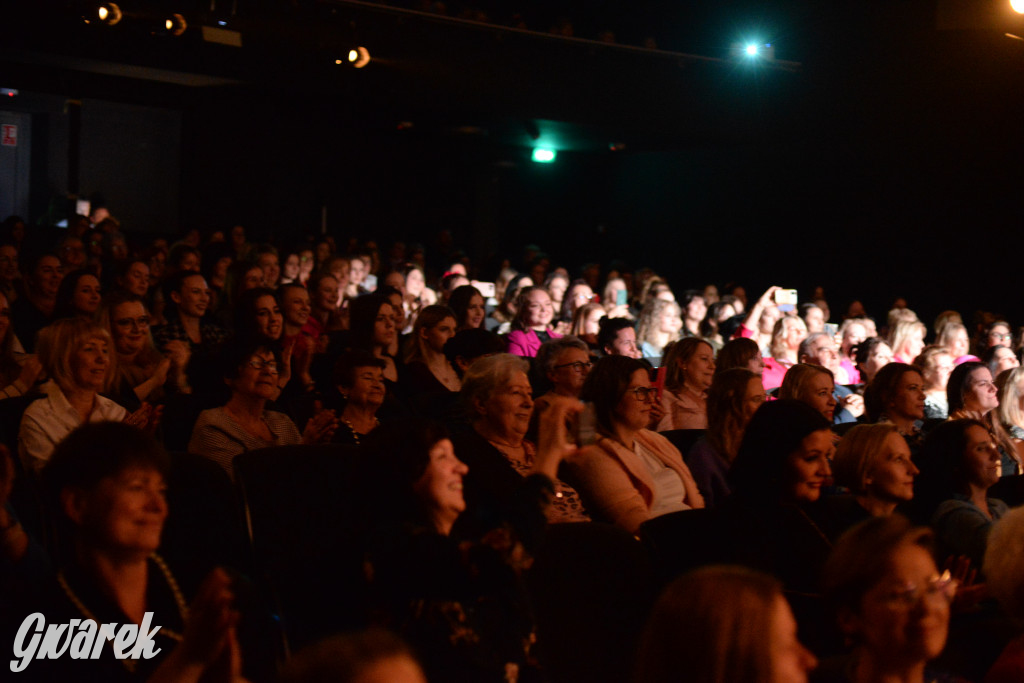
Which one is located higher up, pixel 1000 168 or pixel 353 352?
pixel 1000 168

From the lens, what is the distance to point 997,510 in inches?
127

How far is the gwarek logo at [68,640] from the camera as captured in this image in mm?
1535

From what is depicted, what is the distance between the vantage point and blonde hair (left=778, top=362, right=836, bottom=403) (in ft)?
13.2

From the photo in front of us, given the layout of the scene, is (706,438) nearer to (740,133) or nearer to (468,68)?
(468,68)

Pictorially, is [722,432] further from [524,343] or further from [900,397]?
[524,343]

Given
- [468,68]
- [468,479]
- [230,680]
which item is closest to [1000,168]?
[468,68]

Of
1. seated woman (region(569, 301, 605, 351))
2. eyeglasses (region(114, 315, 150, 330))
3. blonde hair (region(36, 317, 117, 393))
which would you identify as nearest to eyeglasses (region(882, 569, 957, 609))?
blonde hair (region(36, 317, 117, 393))

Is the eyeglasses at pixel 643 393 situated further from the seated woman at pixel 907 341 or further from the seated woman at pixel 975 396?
the seated woman at pixel 907 341

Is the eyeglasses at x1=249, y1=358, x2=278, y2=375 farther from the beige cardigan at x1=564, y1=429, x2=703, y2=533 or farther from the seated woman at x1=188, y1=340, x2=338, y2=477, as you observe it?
the beige cardigan at x1=564, y1=429, x2=703, y2=533

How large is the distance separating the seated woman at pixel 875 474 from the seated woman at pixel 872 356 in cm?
270

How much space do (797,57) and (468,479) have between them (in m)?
10.1

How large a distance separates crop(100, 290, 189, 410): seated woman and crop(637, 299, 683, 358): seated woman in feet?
10.5

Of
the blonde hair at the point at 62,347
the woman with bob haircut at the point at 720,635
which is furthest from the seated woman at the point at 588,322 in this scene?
the woman with bob haircut at the point at 720,635

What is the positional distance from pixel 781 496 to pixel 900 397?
1.72m
